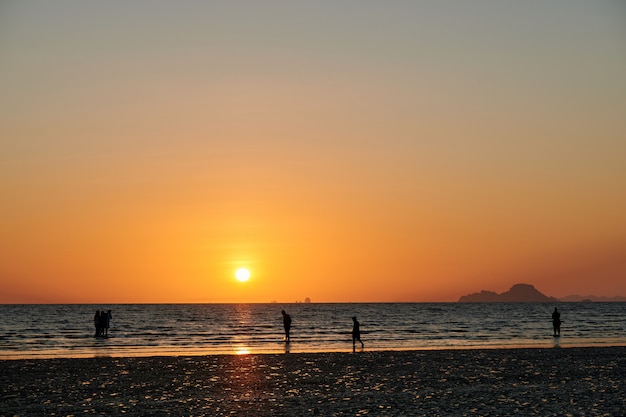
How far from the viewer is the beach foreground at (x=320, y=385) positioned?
19203 millimetres

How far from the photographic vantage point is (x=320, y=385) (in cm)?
2409

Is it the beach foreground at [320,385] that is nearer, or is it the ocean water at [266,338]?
the beach foreground at [320,385]

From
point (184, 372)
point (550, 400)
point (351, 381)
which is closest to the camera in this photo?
point (550, 400)

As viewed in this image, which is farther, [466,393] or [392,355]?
[392,355]

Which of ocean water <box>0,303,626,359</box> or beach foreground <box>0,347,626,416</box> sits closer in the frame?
beach foreground <box>0,347,626,416</box>

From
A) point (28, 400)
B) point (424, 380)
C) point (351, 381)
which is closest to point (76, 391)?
point (28, 400)

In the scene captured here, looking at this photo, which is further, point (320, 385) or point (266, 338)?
point (266, 338)

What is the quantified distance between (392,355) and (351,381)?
38.3 ft

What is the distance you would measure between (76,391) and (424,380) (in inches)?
478

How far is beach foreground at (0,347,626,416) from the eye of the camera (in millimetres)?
19203

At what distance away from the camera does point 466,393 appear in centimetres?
2198

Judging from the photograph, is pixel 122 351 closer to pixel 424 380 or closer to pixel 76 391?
pixel 76 391

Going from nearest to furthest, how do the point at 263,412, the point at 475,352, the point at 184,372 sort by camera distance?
the point at 263,412
the point at 184,372
the point at 475,352

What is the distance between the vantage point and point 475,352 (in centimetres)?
3869
